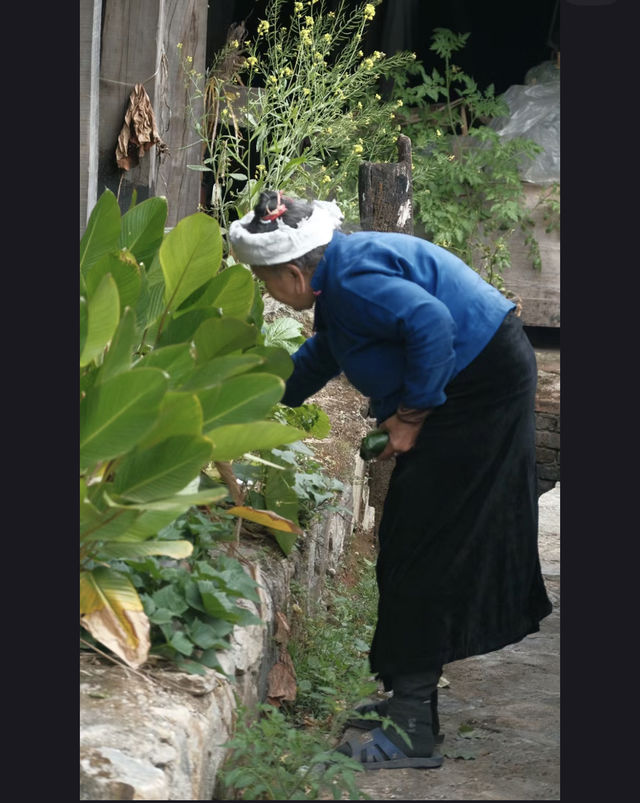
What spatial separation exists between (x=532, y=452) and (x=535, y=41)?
6.58 meters

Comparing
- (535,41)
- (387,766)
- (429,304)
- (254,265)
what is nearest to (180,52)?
(254,265)

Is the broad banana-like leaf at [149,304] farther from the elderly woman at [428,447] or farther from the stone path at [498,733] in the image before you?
the stone path at [498,733]

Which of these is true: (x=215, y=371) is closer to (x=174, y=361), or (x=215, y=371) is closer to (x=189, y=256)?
(x=174, y=361)

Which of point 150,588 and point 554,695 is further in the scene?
point 554,695

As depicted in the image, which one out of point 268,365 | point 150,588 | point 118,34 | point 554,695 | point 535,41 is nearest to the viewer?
point 150,588

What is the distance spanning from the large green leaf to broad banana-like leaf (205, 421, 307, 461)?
0.53m

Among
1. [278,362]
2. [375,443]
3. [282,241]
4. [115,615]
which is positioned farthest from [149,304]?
[115,615]

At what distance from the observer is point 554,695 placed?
3.79 meters

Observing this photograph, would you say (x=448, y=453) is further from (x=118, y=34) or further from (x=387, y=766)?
(x=118, y=34)

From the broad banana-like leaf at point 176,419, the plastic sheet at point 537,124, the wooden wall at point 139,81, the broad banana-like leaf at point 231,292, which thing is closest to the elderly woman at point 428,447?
the broad banana-like leaf at point 231,292

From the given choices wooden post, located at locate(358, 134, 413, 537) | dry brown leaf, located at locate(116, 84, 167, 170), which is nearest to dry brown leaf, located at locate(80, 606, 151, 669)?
dry brown leaf, located at locate(116, 84, 167, 170)

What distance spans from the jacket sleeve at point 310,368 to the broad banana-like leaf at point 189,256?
0.36 metres

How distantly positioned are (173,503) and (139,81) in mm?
2963

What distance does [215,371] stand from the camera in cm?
271
